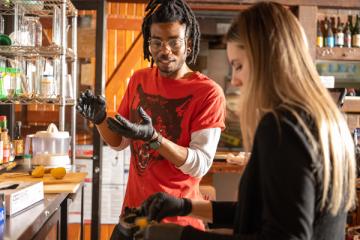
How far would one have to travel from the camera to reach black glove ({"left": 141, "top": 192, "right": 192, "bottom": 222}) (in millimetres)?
1312

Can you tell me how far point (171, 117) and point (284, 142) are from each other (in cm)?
92

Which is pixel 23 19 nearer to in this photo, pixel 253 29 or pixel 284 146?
pixel 253 29

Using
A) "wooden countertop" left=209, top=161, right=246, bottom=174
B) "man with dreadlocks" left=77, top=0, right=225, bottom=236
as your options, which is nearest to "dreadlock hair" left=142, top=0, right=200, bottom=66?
"man with dreadlocks" left=77, top=0, right=225, bottom=236

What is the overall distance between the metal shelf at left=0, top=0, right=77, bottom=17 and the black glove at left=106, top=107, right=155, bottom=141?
3.91ft

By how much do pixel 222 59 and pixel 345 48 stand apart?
6.84 ft

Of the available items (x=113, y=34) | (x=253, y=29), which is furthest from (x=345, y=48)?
(x=253, y=29)

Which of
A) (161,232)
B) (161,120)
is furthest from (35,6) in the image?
(161,232)

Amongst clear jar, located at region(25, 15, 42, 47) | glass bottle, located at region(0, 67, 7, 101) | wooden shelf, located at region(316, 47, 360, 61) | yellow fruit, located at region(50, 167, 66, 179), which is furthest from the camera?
wooden shelf, located at region(316, 47, 360, 61)

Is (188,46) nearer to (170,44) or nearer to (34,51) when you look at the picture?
(170,44)

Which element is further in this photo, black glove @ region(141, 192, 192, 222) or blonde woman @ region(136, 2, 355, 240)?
black glove @ region(141, 192, 192, 222)

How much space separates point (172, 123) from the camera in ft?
5.86

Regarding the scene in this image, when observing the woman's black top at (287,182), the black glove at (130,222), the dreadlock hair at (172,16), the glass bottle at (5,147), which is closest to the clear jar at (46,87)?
the glass bottle at (5,147)

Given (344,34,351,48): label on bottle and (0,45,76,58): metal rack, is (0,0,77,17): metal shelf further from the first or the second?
(344,34,351,48): label on bottle

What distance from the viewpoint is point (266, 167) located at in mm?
922
